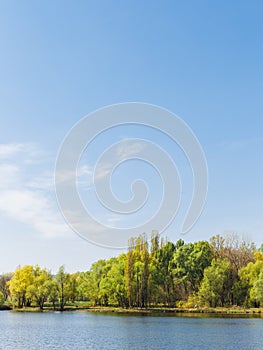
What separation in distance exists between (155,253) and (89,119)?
6297cm

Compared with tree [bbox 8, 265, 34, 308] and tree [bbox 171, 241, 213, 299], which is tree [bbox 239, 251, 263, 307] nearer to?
tree [bbox 171, 241, 213, 299]

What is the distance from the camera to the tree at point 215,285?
7856cm

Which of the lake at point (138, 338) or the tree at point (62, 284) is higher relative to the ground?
the tree at point (62, 284)

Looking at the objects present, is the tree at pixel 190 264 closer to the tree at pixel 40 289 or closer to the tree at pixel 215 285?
the tree at pixel 215 285

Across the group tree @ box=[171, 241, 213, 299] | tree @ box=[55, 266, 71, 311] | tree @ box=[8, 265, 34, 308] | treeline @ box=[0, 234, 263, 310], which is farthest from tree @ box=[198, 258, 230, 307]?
tree @ box=[8, 265, 34, 308]

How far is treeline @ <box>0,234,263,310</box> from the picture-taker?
3130 inches

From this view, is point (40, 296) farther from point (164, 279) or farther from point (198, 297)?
point (198, 297)

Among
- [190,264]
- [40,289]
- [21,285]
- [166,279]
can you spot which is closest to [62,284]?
[40,289]

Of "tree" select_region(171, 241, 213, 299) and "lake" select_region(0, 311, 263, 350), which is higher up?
"tree" select_region(171, 241, 213, 299)

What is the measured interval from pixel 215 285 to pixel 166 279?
14.8 metres

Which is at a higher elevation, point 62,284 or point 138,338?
point 62,284

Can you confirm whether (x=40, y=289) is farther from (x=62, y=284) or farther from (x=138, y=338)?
(x=138, y=338)

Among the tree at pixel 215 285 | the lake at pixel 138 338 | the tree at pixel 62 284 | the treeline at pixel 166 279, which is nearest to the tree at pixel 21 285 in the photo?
the treeline at pixel 166 279

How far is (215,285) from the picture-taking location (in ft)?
258
